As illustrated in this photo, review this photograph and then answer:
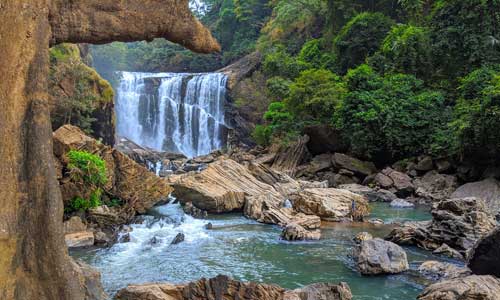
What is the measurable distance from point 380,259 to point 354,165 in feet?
52.1

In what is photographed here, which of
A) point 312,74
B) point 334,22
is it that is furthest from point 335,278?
point 334,22

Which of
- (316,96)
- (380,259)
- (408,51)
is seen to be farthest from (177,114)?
(380,259)

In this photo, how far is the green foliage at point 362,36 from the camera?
106 feet

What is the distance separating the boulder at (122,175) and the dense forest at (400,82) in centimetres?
1338

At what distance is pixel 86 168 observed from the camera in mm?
13352

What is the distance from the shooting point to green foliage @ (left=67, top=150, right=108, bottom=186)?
1321cm

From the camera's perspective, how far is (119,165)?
1545 cm

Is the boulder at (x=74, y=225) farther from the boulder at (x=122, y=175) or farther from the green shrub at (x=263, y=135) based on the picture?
the green shrub at (x=263, y=135)

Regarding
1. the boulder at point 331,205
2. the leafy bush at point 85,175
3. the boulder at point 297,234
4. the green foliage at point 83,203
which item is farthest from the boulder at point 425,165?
the green foliage at point 83,203

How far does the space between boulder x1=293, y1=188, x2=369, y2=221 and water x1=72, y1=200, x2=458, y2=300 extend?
901mm

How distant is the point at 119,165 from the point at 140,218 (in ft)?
6.09

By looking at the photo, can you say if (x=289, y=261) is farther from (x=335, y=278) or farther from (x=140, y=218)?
(x=140, y=218)

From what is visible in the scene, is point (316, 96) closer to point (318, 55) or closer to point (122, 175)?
point (318, 55)

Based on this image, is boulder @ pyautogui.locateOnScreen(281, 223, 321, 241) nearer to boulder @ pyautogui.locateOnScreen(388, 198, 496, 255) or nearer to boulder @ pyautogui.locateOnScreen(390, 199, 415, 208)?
boulder @ pyautogui.locateOnScreen(388, 198, 496, 255)
